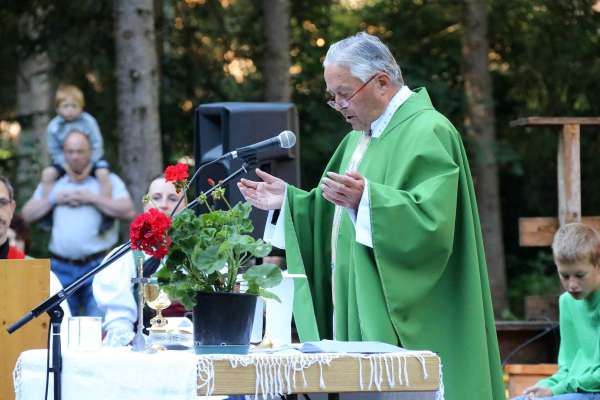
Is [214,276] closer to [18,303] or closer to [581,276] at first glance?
[18,303]

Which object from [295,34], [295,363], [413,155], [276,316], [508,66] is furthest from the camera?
[508,66]

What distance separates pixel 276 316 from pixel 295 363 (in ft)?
2.24

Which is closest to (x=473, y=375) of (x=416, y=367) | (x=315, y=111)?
(x=416, y=367)

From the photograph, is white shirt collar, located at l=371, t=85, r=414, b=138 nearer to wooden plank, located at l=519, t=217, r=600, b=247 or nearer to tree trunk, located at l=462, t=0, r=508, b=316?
wooden plank, located at l=519, t=217, r=600, b=247

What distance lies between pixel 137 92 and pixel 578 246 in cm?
482

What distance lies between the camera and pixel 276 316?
413 cm

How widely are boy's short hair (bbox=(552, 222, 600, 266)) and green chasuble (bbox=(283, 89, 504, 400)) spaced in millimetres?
1148

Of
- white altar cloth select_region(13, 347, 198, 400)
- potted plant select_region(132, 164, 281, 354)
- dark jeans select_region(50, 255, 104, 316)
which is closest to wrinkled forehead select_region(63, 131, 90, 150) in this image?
dark jeans select_region(50, 255, 104, 316)

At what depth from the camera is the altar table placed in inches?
134

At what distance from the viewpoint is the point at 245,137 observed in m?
6.27

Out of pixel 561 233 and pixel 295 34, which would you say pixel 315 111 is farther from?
pixel 561 233

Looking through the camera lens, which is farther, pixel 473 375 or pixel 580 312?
pixel 580 312

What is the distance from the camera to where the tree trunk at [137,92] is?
31.0ft

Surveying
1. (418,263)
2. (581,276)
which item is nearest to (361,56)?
(418,263)
